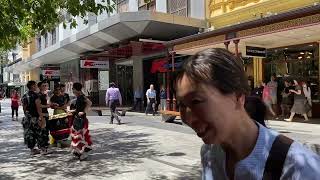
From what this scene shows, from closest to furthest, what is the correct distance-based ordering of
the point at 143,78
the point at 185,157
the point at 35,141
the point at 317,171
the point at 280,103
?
the point at 317,171 < the point at 185,157 < the point at 35,141 < the point at 280,103 < the point at 143,78

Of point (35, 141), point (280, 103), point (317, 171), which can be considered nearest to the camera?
point (317, 171)

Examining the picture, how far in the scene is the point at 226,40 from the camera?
53.0ft

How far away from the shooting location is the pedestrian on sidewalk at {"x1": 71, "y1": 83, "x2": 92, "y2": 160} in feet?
32.2

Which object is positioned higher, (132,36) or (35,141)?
(132,36)

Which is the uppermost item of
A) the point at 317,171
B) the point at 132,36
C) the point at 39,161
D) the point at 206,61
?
the point at 132,36

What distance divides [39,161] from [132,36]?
1530cm

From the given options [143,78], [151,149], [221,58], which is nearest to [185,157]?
[151,149]

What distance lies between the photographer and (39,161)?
395 inches

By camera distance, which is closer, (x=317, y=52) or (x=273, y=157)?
(x=273, y=157)

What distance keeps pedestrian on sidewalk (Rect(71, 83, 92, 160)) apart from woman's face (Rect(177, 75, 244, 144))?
8.67 meters

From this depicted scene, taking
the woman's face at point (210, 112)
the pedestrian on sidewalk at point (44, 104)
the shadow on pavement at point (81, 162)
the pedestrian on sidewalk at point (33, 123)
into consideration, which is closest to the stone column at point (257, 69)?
the shadow on pavement at point (81, 162)

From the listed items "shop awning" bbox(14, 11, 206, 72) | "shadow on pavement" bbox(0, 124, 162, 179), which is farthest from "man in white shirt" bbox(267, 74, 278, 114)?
"shadow on pavement" bbox(0, 124, 162, 179)

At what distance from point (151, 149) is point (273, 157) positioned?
10001 mm

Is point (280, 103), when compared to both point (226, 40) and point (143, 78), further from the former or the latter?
point (143, 78)
